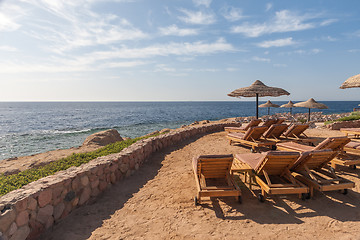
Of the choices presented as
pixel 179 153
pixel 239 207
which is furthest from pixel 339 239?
pixel 179 153

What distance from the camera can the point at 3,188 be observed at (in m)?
3.32

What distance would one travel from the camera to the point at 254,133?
7.27 meters

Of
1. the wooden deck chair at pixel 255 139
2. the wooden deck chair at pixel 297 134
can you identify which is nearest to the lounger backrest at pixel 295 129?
the wooden deck chair at pixel 297 134

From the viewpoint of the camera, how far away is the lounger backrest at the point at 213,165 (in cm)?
345

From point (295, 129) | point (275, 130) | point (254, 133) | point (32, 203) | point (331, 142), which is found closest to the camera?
point (32, 203)

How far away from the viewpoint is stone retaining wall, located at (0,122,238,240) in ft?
8.43

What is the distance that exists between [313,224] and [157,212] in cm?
245

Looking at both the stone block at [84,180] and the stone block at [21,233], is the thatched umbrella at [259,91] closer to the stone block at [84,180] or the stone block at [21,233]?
the stone block at [84,180]

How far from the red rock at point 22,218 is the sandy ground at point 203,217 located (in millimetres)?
423

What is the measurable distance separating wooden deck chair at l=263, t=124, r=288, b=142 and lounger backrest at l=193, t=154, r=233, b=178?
451cm

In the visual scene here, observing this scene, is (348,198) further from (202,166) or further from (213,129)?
(213,129)

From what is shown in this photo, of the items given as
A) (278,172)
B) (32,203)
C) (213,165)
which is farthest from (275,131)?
(32,203)

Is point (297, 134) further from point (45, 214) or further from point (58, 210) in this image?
point (45, 214)

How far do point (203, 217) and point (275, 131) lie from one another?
5.65 m
